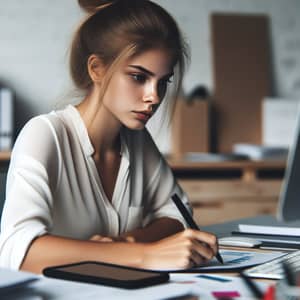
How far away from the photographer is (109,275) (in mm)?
1008

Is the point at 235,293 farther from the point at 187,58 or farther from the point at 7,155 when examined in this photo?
the point at 7,155

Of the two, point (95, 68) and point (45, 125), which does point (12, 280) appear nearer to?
point (45, 125)

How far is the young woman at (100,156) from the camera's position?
1289 millimetres

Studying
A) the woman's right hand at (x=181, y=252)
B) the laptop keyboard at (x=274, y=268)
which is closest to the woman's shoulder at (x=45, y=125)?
the woman's right hand at (x=181, y=252)

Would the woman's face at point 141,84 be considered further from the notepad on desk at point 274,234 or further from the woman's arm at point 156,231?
the notepad on desk at point 274,234

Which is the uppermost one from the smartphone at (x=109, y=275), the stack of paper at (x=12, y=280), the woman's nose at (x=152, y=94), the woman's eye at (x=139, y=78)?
the woman's eye at (x=139, y=78)

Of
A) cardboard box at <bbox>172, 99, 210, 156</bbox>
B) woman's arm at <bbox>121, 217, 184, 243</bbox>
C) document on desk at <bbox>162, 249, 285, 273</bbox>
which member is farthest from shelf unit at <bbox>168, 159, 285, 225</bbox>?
document on desk at <bbox>162, 249, 285, 273</bbox>

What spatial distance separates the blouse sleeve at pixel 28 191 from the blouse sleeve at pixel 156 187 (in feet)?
1.19

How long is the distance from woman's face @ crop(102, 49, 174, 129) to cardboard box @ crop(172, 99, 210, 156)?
7.10 ft

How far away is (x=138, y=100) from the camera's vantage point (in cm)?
149

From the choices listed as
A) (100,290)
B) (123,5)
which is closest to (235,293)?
(100,290)

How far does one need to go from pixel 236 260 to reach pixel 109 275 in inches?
12.1

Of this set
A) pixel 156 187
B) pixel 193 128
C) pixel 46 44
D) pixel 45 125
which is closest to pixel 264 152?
pixel 193 128

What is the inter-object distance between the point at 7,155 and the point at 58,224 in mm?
1709
